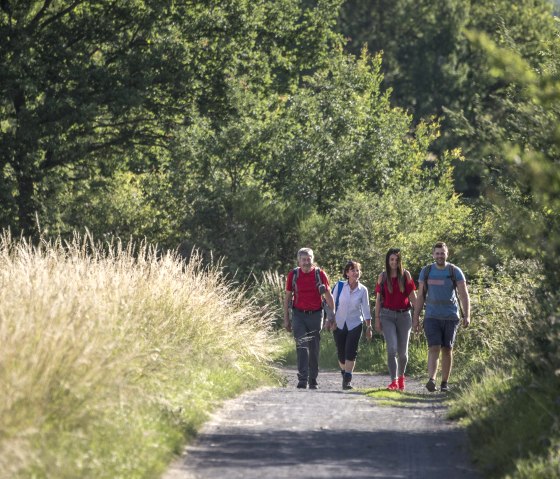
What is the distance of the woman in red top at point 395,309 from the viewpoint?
1656 cm

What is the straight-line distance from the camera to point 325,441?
10438mm

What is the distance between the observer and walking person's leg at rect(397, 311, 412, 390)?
1667 cm

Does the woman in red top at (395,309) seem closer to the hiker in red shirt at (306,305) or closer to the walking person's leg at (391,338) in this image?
the walking person's leg at (391,338)

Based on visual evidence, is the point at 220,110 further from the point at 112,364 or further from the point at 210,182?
the point at 112,364

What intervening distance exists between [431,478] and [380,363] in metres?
13.9

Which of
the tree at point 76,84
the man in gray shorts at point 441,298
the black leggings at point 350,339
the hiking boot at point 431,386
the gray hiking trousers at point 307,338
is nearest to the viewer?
the man in gray shorts at point 441,298

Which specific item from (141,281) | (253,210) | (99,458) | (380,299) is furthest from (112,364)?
(253,210)

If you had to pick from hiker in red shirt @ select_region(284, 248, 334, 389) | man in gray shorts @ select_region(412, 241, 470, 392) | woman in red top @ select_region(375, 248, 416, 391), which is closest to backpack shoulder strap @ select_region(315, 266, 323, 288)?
hiker in red shirt @ select_region(284, 248, 334, 389)

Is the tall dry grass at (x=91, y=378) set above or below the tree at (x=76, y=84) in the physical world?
below

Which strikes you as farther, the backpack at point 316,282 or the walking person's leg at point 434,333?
the backpack at point 316,282

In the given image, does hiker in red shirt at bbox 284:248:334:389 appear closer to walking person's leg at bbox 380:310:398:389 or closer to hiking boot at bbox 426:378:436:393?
walking person's leg at bbox 380:310:398:389

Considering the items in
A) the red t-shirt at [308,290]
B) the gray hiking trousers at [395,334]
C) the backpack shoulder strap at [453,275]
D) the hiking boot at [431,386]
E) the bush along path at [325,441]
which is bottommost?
the hiking boot at [431,386]

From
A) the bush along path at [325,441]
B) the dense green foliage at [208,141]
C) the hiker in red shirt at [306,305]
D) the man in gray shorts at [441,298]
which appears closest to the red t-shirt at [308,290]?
the hiker in red shirt at [306,305]

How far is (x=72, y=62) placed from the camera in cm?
2997
